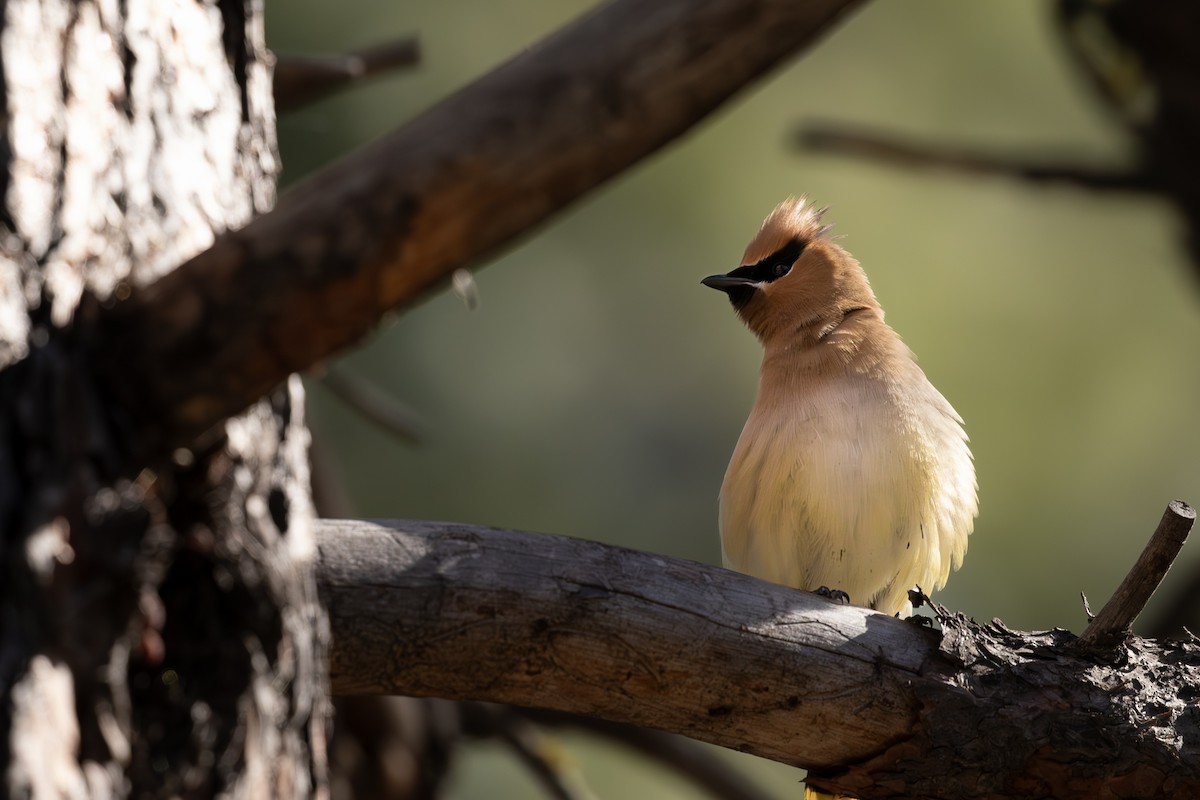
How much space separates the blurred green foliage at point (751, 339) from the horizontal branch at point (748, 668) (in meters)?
4.67

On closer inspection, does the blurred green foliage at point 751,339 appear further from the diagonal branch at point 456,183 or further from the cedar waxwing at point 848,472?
the diagonal branch at point 456,183

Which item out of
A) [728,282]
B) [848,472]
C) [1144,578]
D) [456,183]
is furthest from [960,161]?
[456,183]

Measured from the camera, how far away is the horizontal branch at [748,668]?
2.20 metres

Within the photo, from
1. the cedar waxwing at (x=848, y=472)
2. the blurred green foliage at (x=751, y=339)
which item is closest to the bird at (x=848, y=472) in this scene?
the cedar waxwing at (x=848, y=472)

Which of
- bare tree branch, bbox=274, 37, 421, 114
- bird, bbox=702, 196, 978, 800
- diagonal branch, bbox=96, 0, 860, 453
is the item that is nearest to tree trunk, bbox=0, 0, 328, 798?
diagonal branch, bbox=96, 0, 860, 453

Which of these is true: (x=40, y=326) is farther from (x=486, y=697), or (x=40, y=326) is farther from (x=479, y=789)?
(x=479, y=789)

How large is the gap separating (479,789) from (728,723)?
18.4 feet

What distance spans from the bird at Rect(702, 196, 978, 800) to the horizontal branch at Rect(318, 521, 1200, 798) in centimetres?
98

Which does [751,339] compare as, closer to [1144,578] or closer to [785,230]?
[785,230]

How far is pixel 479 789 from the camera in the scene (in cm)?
765

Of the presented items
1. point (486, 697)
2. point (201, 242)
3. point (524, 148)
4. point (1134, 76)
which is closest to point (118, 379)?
point (201, 242)

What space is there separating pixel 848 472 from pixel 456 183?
227 centimetres

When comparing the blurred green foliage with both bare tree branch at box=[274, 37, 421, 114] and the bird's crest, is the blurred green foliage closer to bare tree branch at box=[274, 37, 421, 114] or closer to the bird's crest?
the bird's crest

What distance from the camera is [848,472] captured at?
3.57 metres
